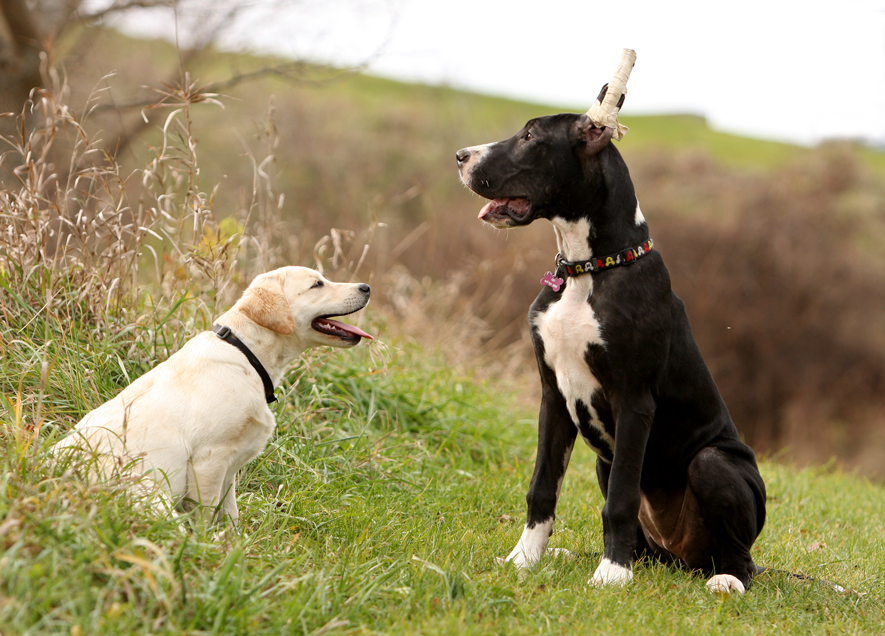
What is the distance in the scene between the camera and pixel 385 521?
142 inches

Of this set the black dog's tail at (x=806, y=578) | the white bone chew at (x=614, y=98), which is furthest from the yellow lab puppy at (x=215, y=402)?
the black dog's tail at (x=806, y=578)

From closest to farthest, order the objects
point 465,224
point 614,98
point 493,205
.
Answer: point 614,98
point 493,205
point 465,224

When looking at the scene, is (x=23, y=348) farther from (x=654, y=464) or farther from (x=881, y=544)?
(x=881, y=544)

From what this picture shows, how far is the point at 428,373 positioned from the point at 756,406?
531 inches

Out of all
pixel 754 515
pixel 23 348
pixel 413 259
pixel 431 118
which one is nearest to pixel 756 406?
pixel 413 259

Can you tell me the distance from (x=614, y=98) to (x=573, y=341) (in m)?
1.08

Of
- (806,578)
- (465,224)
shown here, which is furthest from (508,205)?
(465,224)

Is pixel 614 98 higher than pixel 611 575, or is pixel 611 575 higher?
pixel 614 98

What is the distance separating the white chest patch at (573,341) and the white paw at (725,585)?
73 centimetres

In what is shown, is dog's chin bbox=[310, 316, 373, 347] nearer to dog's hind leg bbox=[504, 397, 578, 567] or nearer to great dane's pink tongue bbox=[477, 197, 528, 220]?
great dane's pink tongue bbox=[477, 197, 528, 220]

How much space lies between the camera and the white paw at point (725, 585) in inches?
127

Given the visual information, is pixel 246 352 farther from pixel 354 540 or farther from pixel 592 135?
pixel 592 135

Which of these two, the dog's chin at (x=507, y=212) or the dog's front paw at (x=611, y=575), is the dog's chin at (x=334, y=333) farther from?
the dog's front paw at (x=611, y=575)

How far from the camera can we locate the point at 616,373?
3.16 metres
